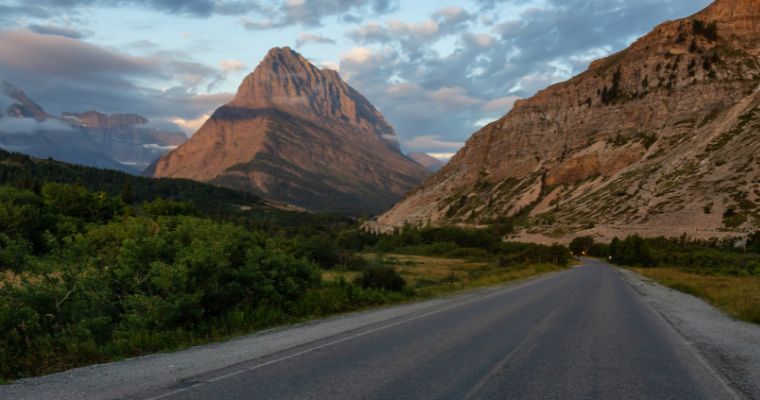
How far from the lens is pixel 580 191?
140375mm

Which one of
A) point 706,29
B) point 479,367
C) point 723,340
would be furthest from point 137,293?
point 706,29

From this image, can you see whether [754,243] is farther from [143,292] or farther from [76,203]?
[76,203]

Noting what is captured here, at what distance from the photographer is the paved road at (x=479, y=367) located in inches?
319

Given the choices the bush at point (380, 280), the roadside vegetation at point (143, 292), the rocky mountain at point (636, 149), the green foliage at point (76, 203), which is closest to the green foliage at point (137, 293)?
the roadside vegetation at point (143, 292)

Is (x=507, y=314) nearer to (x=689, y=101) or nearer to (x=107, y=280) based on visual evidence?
(x=107, y=280)

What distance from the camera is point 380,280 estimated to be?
89.1 ft

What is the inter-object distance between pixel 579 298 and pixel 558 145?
478 ft

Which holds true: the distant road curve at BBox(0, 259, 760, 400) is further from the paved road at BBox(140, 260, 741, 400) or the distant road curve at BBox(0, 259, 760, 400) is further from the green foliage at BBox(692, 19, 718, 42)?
the green foliage at BBox(692, 19, 718, 42)

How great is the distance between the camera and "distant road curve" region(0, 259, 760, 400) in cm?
810

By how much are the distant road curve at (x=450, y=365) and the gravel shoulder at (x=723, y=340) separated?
55 mm

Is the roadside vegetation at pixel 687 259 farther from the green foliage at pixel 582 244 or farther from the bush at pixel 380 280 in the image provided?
the bush at pixel 380 280

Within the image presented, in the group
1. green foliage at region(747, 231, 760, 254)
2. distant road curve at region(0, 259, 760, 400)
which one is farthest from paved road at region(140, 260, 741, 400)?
green foliage at region(747, 231, 760, 254)

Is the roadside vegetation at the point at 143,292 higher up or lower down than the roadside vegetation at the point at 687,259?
lower down

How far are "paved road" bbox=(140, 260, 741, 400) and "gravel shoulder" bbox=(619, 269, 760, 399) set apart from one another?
30 centimetres
